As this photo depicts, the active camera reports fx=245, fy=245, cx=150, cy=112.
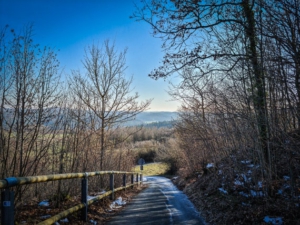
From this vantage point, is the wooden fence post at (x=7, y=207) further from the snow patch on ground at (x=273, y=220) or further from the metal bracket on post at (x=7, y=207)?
the snow patch on ground at (x=273, y=220)

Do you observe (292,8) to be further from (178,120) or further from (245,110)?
(178,120)

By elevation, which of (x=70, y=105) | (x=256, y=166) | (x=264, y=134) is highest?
(x=70, y=105)

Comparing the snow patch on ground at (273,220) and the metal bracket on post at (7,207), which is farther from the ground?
the metal bracket on post at (7,207)

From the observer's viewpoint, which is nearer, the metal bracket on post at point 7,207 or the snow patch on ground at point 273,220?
the metal bracket on post at point 7,207

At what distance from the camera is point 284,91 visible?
4484 millimetres

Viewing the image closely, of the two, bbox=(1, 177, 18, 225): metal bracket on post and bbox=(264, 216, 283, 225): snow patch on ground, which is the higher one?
bbox=(1, 177, 18, 225): metal bracket on post

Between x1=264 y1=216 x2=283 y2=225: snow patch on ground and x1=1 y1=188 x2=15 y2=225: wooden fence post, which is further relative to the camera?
x1=264 y1=216 x2=283 y2=225: snow patch on ground

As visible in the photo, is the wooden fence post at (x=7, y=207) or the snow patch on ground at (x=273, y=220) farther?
the snow patch on ground at (x=273, y=220)

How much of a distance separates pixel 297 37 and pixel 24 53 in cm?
549

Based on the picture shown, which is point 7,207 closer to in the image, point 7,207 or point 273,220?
point 7,207

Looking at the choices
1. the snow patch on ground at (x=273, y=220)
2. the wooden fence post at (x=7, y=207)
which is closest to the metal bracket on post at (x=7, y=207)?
the wooden fence post at (x=7, y=207)

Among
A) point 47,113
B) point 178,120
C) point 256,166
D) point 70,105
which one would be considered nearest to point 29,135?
point 47,113

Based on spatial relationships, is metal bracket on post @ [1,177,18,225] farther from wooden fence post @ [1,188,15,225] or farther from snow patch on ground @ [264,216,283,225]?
snow patch on ground @ [264,216,283,225]

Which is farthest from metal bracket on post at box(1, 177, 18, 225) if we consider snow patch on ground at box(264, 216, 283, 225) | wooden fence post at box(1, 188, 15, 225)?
snow patch on ground at box(264, 216, 283, 225)
